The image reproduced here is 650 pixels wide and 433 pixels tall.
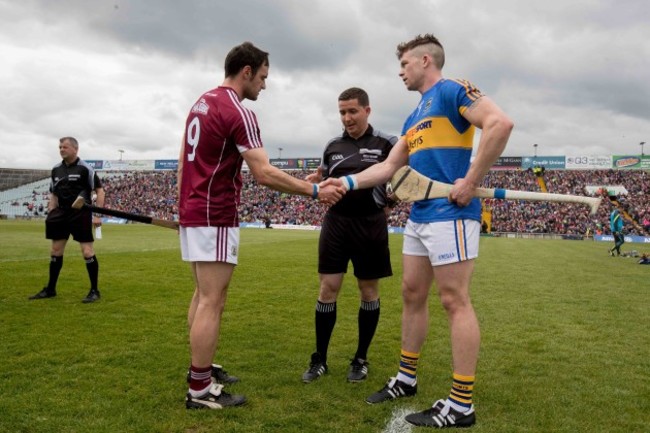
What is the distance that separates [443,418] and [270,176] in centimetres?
211

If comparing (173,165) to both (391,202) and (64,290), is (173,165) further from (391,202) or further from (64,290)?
(391,202)

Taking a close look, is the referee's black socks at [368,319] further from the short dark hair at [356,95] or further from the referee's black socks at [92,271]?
the referee's black socks at [92,271]

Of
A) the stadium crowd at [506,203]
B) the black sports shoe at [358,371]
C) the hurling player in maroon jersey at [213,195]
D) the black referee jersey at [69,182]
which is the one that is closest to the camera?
the hurling player in maroon jersey at [213,195]

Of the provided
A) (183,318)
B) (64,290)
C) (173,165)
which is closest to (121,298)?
(64,290)

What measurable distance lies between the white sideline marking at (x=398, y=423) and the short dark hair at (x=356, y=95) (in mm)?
2720

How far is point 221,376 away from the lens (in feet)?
13.3

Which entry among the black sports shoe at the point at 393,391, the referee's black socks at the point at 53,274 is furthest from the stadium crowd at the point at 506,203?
the referee's black socks at the point at 53,274

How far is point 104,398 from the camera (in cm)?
355

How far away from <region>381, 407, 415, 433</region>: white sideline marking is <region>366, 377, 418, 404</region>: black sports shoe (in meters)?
0.19

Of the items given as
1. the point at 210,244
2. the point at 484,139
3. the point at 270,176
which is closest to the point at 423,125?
the point at 484,139

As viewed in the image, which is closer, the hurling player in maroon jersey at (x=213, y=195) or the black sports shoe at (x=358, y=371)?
the hurling player in maroon jersey at (x=213, y=195)

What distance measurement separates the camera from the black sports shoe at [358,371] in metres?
4.16

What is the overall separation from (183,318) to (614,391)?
4.94 meters

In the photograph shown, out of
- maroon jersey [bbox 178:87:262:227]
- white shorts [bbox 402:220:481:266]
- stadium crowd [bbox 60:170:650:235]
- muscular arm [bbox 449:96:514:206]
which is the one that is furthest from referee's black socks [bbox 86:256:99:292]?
stadium crowd [bbox 60:170:650:235]
